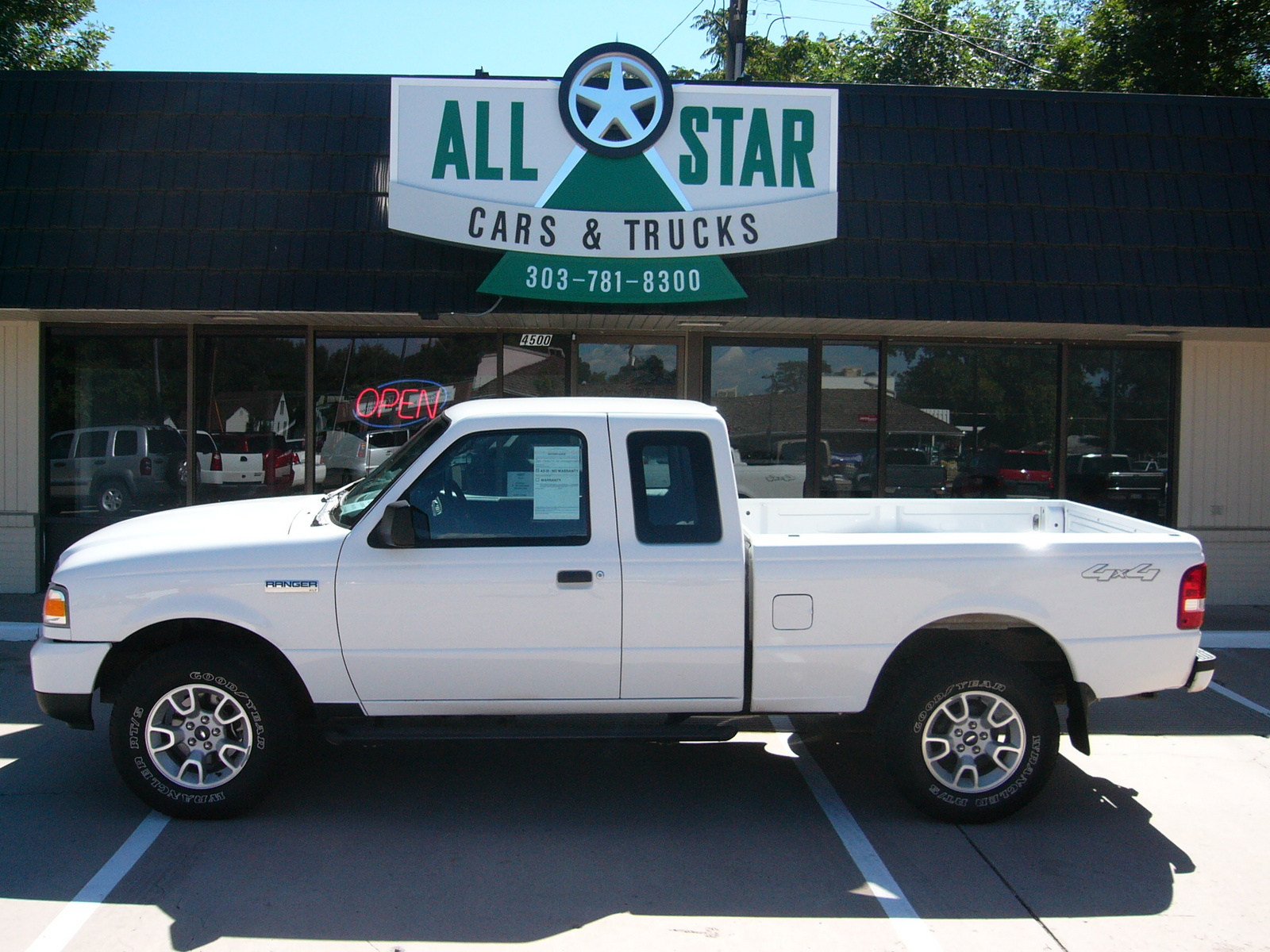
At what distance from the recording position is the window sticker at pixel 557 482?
5215 mm

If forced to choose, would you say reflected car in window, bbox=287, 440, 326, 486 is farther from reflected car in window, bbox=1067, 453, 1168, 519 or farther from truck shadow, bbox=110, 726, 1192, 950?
reflected car in window, bbox=1067, 453, 1168, 519

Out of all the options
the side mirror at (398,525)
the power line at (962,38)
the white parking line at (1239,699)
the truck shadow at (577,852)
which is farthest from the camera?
the power line at (962,38)

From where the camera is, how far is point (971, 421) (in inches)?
430

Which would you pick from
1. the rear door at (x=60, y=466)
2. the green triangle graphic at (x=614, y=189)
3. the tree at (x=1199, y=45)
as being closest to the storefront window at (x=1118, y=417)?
the green triangle graphic at (x=614, y=189)

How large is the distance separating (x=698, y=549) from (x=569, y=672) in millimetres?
843

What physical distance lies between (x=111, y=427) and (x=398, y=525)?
7.10 meters

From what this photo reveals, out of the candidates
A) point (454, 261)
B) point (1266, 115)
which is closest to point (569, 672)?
point (454, 261)

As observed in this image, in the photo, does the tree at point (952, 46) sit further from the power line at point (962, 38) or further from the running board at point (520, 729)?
the running board at point (520, 729)

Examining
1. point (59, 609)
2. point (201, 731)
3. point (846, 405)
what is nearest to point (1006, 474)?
point (846, 405)

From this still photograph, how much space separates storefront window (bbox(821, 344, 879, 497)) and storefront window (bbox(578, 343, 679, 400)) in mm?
1521

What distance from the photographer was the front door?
5.08 metres

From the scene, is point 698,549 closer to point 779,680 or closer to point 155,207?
point 779,680

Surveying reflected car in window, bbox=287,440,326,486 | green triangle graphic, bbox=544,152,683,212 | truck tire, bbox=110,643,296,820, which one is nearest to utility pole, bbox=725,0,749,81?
green triangle graphic, bbox=544,152,683,212

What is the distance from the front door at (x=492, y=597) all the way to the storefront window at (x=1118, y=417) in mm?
7428
